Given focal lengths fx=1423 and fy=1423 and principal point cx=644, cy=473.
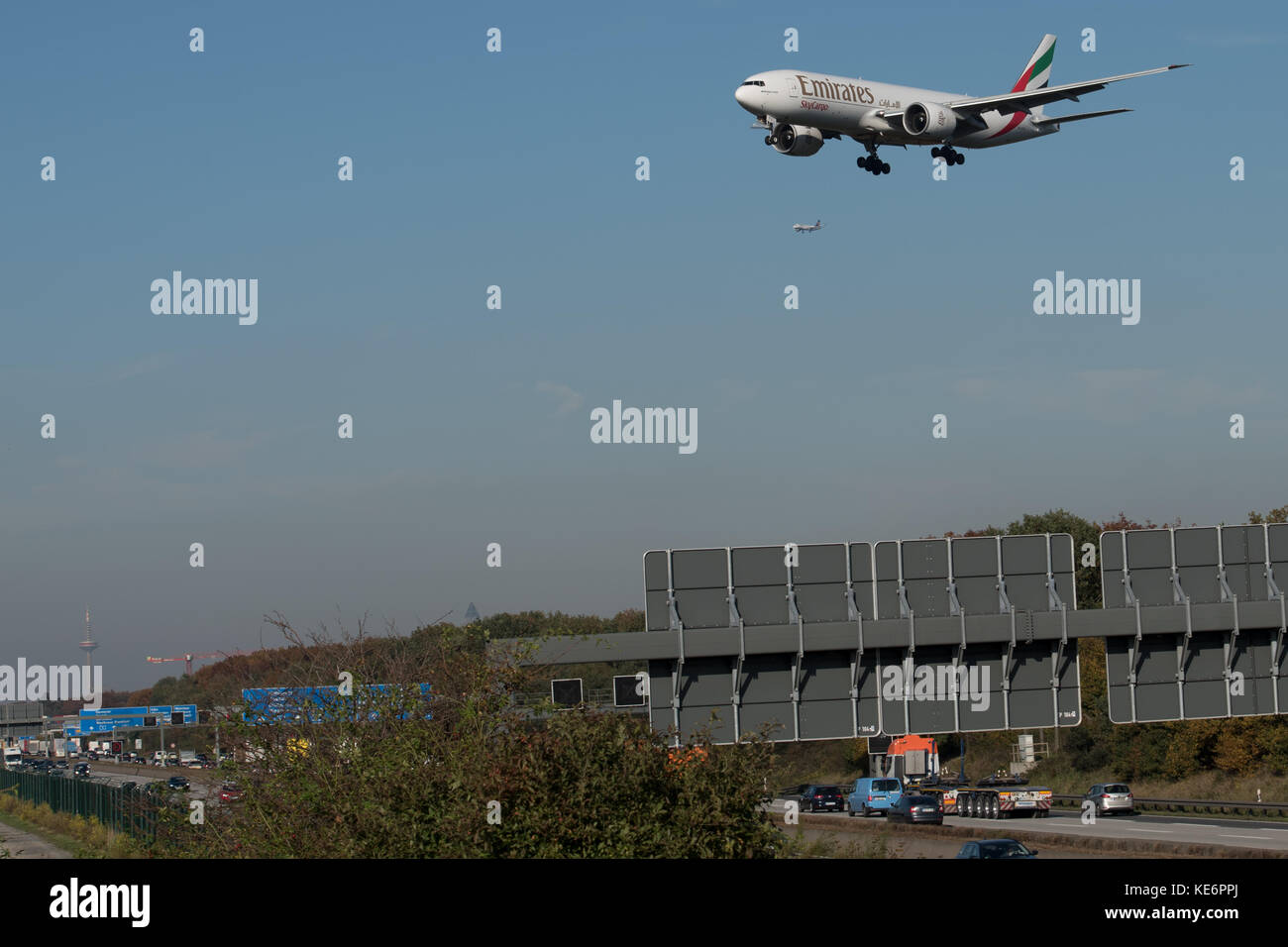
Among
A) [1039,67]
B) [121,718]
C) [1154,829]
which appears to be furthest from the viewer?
[121,718]

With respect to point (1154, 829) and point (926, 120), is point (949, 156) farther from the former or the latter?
point (1154, 829)

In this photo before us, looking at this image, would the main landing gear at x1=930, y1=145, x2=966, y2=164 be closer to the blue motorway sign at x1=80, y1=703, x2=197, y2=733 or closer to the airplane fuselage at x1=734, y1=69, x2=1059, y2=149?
the airplane fuselage at x1=734, y1=69, x2=1059, y2=149

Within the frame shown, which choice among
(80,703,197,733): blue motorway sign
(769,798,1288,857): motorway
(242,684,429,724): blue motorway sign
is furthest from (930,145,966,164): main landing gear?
(80,703,197,733): blue motorway sign

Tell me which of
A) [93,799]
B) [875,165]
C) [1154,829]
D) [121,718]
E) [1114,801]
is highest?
[875,165]

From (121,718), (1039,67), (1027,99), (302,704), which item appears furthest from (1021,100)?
(121,718)
